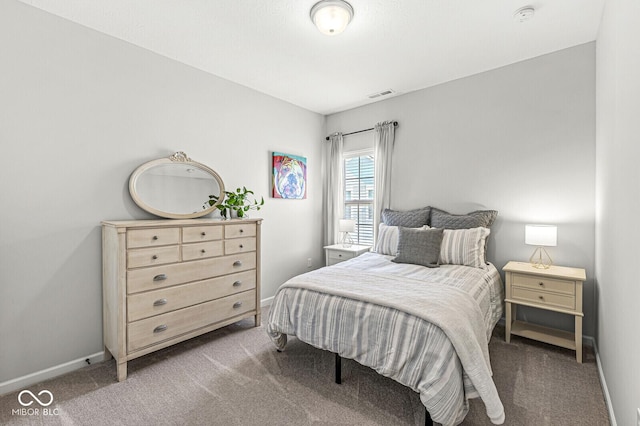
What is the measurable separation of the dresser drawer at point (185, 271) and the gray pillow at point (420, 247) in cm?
153

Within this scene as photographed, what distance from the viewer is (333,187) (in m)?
4.46

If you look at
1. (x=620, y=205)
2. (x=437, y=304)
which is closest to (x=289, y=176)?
(x=437, y=304)

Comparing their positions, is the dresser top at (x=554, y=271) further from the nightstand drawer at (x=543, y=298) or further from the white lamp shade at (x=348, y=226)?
the white lamp shade at (x=348, y=226)

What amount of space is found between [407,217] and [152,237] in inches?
105

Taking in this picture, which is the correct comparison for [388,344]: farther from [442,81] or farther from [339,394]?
[442,81]

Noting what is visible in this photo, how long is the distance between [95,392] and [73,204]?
1367mm

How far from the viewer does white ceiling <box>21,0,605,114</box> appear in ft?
7.04

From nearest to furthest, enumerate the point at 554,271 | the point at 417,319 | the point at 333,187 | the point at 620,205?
the point at 620,205
the point at 417,319
the point at 554,271
the point at 333,187

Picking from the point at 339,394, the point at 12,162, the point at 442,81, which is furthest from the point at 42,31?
the point at 442,81

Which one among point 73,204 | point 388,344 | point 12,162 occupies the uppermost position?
point 12,162

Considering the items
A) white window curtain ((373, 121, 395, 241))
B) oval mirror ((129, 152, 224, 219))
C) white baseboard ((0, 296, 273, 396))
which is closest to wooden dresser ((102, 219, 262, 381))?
white baseboard ((0, 296, 273, 396))

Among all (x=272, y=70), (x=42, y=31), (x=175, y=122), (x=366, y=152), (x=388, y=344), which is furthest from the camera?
(x=366, y=152)

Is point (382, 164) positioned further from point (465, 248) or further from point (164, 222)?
point (164, 222)

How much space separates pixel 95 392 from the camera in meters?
2.02
